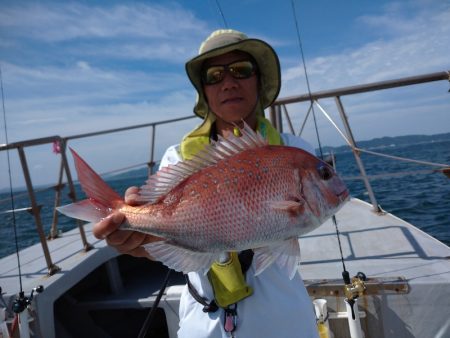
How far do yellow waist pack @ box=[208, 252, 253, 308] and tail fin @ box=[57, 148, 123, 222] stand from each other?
63cm

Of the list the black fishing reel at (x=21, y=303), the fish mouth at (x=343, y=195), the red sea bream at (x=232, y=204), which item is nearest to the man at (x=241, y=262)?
the red sea bream at (x=232, y=204)

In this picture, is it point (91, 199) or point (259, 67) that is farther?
point (259, 67)

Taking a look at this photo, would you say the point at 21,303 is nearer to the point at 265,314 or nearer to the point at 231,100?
the point at 265,314

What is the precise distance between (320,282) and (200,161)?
1.77 metres

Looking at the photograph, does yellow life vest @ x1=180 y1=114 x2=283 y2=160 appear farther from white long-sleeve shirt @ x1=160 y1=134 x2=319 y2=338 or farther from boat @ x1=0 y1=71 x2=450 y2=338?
boat @ x1=0 y1=71 x2=450 y2=338

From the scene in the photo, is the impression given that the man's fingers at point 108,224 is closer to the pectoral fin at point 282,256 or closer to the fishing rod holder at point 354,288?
the pectoral fin at point 282,256

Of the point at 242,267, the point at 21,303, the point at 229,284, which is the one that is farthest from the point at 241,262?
the point at 21,303

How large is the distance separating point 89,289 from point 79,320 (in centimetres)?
48

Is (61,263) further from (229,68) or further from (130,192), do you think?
(229,68)

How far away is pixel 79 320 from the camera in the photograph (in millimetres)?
3775

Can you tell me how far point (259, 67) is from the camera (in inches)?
81.7

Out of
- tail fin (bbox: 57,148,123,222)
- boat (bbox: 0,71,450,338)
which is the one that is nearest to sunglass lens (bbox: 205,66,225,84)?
tail fin (bbox: 57,148,123,222)

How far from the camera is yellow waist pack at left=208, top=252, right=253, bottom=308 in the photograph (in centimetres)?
160

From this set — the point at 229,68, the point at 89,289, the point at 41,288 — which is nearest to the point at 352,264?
the point at 229,68
